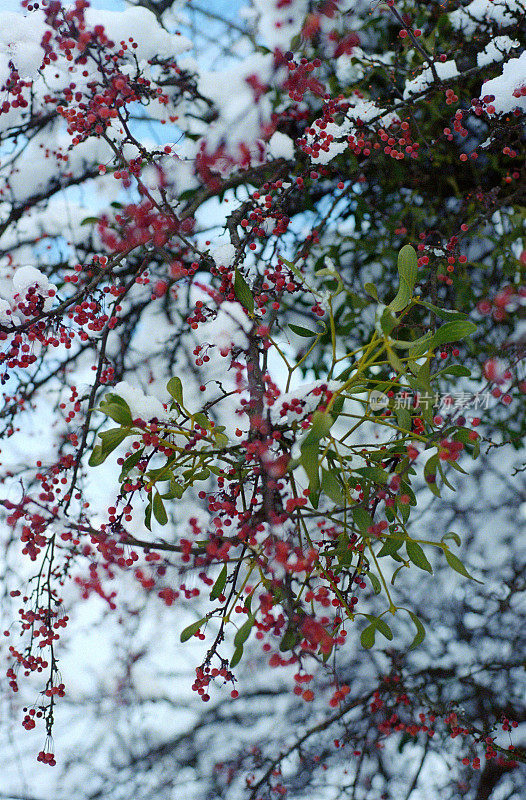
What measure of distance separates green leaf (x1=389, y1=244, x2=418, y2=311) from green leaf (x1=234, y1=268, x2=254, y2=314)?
15 centimetres

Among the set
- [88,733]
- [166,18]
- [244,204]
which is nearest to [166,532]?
[88,733]

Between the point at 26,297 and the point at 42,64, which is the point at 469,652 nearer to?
the point at 26,297

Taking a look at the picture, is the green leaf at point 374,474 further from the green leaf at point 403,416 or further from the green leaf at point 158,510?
the green leaf at point 158,510

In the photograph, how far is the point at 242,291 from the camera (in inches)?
27.6

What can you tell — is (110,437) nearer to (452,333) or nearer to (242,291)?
(242,291)

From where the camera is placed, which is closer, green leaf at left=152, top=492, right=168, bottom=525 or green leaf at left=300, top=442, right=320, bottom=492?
green leaf at left=300, top=442, right=320, bottom=492

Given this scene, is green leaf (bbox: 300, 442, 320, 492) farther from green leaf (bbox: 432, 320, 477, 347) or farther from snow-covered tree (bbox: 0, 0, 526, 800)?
green leaf (bbox: 432, 320, 477, 347)

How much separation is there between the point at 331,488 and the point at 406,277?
0.23 meters

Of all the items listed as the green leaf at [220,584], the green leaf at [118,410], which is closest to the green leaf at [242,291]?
the green leaf at [118,410]

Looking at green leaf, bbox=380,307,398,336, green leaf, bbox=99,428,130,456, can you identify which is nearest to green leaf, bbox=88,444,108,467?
green leaf, bbox=99,428,130,456

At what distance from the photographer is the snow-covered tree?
0.66 metres

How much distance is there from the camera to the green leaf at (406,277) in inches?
26.9

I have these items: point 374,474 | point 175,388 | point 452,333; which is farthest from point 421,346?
point 175,388

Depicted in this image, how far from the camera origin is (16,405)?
3.47 ft
